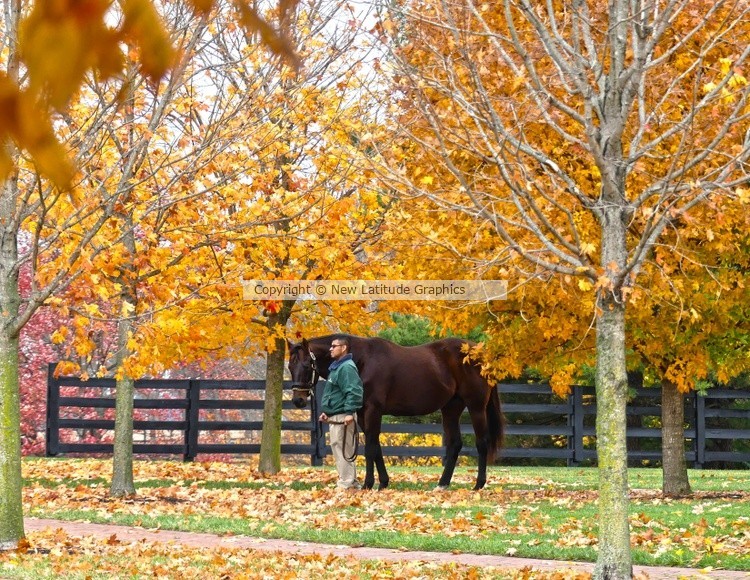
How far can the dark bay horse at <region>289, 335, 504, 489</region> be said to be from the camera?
49.5 ft

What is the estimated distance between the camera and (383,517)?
11.4 meters

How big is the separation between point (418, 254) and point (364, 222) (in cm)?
358

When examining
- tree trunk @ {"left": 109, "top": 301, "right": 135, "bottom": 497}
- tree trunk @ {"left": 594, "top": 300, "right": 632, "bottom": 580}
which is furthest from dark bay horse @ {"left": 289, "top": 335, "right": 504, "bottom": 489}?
Result: tree trunk @ {"left": 594, "top": 300, "right": 632, "bottom": 580}

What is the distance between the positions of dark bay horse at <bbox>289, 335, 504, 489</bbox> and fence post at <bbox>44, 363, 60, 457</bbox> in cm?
894

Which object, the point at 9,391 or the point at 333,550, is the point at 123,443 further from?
the point at 333,550

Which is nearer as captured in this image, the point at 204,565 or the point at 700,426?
the point at 204,565

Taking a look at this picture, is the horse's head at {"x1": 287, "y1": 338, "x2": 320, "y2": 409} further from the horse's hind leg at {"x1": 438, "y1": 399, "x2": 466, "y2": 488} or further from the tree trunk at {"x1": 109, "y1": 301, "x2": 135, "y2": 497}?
the horse's hind leg at {"x1": 438, "y1": 399, "x2": 466, "y2": 488}

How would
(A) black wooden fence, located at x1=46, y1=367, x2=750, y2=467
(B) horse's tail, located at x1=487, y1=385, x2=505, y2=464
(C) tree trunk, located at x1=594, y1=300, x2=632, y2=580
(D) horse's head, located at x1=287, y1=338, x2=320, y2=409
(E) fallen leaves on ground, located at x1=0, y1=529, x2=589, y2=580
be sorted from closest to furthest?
1. (C) tree trunk, located at x1=594, y1=300, x2=632, y2=580
2. (E) fallen leaves on ground, located at x1=0, y1=529, x2=589, y2=580
3. (D) horse's head, located at x1=287, y1=338, x2=320, y2=409
4. (B) horse's tail, located at x1=487, y1=385, x2=505, y2=464
5. (A) black wooden fence, located at x1=46, y1=367, x2=750, y2=467

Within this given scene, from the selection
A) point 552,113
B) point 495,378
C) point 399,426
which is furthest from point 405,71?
point 399,426

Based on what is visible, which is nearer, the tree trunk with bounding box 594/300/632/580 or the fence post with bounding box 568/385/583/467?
the tree trunk with bounding box 594/300/632/580

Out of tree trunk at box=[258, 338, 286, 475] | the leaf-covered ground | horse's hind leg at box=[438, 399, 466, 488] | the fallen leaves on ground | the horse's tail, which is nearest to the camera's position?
the fallen leaves on ground

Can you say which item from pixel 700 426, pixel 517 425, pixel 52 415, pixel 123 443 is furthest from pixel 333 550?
pixel 700 426

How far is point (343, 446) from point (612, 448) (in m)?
8.30

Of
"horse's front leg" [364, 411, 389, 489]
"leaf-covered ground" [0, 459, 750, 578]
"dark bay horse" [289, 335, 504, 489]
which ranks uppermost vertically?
"dark bay horse" [289, 335, 504, 489]
